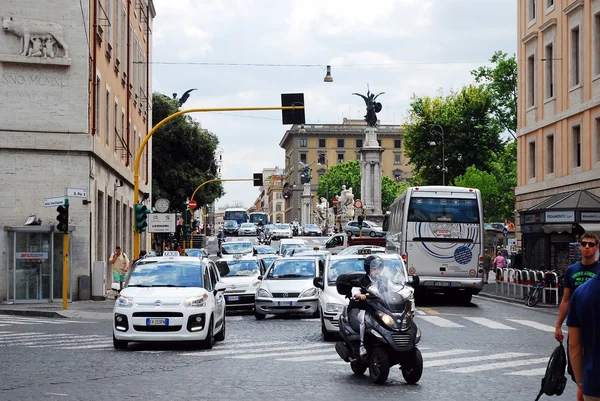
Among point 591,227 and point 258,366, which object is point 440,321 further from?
point 258,366

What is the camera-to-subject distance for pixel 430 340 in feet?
66.9

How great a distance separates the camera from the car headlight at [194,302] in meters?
18.0

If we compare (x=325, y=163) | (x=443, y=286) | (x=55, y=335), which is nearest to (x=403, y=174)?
(x=325, y=163)

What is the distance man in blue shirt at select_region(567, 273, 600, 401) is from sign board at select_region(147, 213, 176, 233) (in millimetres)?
28128

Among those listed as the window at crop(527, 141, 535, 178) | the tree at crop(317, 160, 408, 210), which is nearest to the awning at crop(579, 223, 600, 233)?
the window at crop(527, 141, 535, 178)

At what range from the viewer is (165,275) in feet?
63.4

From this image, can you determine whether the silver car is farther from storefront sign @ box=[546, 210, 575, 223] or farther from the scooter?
the scooter

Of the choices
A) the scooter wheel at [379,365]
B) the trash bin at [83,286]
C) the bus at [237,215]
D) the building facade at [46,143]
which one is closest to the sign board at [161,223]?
the building facade at [46,143]

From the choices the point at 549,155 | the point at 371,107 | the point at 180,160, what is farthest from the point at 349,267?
the point at 371,107

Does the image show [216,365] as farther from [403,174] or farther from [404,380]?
[403,174]

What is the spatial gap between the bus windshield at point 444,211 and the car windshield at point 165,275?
46.6ft

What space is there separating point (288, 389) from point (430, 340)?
8083 millimetres

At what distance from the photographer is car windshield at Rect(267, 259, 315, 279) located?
27234 mm

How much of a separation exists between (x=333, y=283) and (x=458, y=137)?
201 ft
